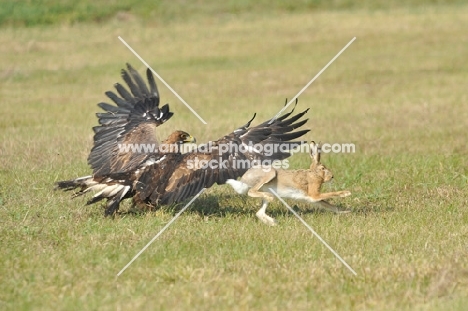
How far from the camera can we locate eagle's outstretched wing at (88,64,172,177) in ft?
33.6

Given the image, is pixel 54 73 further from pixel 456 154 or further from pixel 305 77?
pixel 456 154

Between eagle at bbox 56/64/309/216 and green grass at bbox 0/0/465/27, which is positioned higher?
green grass at bbox 0/0/465/27

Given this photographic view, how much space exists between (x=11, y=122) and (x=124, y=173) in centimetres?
699

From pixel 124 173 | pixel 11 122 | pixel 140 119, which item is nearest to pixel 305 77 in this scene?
pixel 11 122

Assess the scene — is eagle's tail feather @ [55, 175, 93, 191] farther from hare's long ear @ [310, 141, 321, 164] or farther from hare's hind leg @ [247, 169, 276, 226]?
→ hare's long ear @ [310, 141, 321, 164]

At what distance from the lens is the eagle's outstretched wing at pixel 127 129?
10227 millimetres

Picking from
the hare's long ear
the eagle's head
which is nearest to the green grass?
the eagle's head

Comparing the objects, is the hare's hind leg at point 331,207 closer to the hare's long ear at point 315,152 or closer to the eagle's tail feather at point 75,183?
the hare's long ear at point 315,152

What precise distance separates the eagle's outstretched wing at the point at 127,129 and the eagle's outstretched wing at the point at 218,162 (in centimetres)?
53

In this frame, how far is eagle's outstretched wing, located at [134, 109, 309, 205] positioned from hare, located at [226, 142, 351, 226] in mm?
163

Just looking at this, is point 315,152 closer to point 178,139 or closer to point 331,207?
point 331,207

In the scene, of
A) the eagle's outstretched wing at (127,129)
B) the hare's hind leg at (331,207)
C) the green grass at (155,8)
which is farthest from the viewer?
the green grass at (155,8)

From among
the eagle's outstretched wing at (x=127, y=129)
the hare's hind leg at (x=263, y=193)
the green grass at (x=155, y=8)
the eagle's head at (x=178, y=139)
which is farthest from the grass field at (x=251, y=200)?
the green grass at (x=155, y=8)

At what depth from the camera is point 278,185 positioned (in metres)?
9.27
